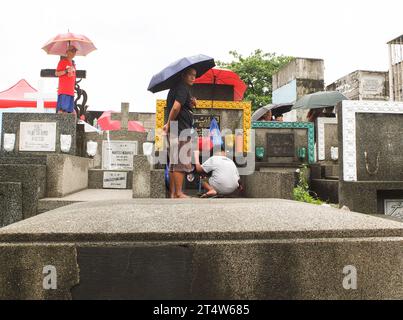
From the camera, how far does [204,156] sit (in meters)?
7.66

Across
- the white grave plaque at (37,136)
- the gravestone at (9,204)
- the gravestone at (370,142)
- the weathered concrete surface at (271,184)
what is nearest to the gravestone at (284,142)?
the weathered concrete surface at (271,184)

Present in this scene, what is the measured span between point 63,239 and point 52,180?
14.9 ft

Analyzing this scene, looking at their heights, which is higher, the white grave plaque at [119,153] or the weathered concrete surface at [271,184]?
the white grave plaque at [119,153]

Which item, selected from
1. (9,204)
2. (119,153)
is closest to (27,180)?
(9,204)

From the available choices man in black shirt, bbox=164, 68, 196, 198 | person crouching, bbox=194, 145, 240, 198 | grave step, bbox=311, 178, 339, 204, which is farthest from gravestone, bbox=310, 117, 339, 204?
man in black shirt, bbox=164, 68, 196, 198

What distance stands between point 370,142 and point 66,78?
26.5 ft

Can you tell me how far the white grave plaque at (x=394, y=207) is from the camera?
5598 mm

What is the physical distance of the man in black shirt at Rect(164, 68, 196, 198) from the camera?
4883mm

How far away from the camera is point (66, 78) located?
368 inches

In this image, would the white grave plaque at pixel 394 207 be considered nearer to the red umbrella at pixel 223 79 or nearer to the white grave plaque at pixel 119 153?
the red umbrella at pixel 223 79

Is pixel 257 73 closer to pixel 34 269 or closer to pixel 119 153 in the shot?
pixel 119 153

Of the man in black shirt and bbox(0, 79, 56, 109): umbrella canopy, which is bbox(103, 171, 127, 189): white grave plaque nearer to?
the man in black shirt

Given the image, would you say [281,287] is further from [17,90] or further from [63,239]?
[17,90]

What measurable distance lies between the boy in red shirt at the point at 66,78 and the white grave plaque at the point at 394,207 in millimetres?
8489
